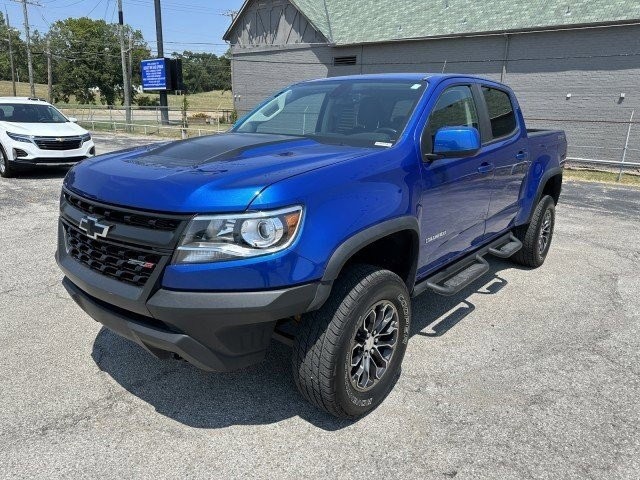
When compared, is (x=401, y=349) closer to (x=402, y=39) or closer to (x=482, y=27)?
(x=482, y=27)

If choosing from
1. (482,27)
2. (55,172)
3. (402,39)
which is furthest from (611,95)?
(55,172)

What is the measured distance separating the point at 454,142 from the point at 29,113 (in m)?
11.4

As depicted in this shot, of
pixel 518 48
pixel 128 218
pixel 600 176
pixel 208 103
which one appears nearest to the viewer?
pixel 128 218

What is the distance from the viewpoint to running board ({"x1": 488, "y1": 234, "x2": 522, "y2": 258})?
4.46 meters

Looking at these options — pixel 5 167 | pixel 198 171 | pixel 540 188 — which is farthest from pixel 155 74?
pixel 198 171

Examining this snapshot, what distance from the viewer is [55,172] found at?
1187 cm

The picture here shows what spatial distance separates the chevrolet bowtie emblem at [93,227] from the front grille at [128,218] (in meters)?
0.04

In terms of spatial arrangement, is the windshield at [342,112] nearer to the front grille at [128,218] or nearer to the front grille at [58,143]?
the front grille at [128,218]

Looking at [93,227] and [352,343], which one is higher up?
[93,227]

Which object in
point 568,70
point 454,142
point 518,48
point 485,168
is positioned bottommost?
point 485,168

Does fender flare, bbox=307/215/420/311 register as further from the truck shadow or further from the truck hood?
the truck shadow

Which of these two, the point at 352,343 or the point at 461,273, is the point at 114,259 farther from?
the point at 461,273

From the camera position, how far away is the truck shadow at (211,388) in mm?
2871

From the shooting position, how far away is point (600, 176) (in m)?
14.1
